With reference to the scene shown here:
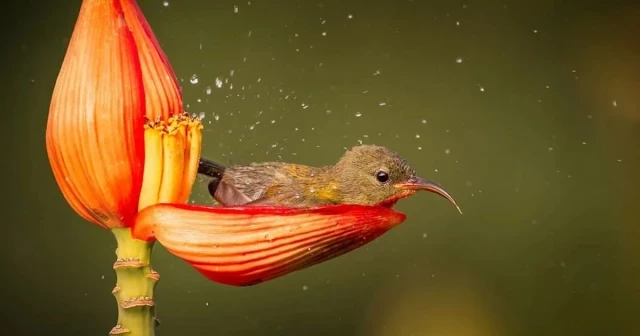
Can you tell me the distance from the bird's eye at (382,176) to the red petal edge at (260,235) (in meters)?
0.61

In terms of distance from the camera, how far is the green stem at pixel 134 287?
883 mm

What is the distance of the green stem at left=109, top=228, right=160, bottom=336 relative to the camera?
34.8 inches

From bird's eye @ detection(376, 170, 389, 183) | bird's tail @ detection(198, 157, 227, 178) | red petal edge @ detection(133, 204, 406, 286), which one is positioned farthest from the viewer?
bird's eye @ detection(376, 170, 389, 183)

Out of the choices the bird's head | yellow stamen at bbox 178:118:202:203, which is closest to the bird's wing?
the bird's head

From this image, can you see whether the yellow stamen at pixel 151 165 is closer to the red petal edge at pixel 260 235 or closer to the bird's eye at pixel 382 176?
the red petal edge at pixel 260 235

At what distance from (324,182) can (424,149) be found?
99cm

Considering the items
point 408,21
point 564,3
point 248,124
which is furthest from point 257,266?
point 564,3

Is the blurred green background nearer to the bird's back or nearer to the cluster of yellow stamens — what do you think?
the bird's back

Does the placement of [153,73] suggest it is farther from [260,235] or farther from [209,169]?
[209,169]

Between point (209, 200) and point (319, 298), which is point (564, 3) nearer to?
point (319, 298)

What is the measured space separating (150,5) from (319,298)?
0.85m

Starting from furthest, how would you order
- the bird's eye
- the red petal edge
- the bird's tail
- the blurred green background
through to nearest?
the blurred green background, the bird's eye, the bird's tail, the red petal edge

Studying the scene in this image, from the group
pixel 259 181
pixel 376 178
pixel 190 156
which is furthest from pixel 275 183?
pixel 190 156

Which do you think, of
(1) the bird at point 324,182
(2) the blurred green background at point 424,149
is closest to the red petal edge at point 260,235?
(1) the bird at point 324,182
